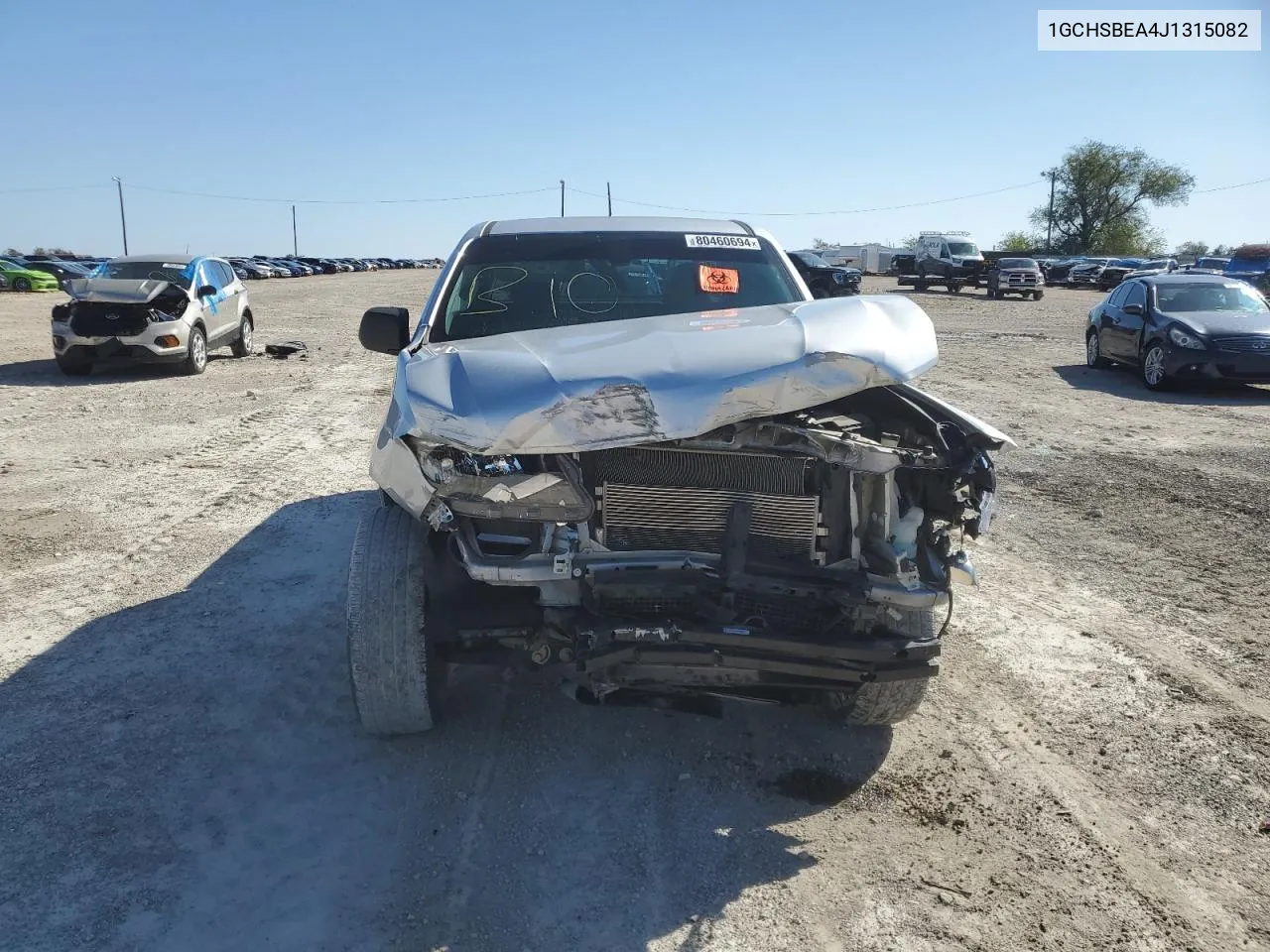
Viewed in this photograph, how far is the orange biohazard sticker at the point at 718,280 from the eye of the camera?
4.63 metres

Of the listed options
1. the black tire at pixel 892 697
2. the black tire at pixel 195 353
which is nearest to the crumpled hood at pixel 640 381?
the black tire at pixel 892 697

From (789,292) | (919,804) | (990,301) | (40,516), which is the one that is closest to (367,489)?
(40,516)

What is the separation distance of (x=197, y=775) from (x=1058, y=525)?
551 centimetres

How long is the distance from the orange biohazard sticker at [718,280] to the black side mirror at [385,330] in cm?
148

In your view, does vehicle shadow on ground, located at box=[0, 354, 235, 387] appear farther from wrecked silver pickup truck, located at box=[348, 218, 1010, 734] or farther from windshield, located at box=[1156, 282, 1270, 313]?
windshield, located at box=[1156, 282, 1270, 313]

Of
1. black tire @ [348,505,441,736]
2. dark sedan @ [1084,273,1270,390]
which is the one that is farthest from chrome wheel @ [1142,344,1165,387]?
black tire @ [348,505,441,736]

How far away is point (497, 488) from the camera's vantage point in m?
2.96

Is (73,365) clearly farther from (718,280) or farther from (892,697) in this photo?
(892,697)

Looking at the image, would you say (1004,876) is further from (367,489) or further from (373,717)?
(367,489)

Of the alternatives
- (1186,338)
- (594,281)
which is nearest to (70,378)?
(594,281)

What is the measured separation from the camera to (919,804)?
3.23 meters

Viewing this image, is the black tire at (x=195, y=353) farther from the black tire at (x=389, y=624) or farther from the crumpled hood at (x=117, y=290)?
the black tire at (x=389, y=624)

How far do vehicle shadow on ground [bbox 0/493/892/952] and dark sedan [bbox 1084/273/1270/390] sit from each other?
10.3 meters

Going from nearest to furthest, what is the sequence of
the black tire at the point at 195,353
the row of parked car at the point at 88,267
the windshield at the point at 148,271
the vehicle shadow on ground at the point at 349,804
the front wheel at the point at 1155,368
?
the vehicle shadow on ground at the point at 349,804
the front wheel at the point at 1155,368
the black tire at the point at 195,353
the windshield at the point at 148,271
the row of parked car at the point at 88,267
